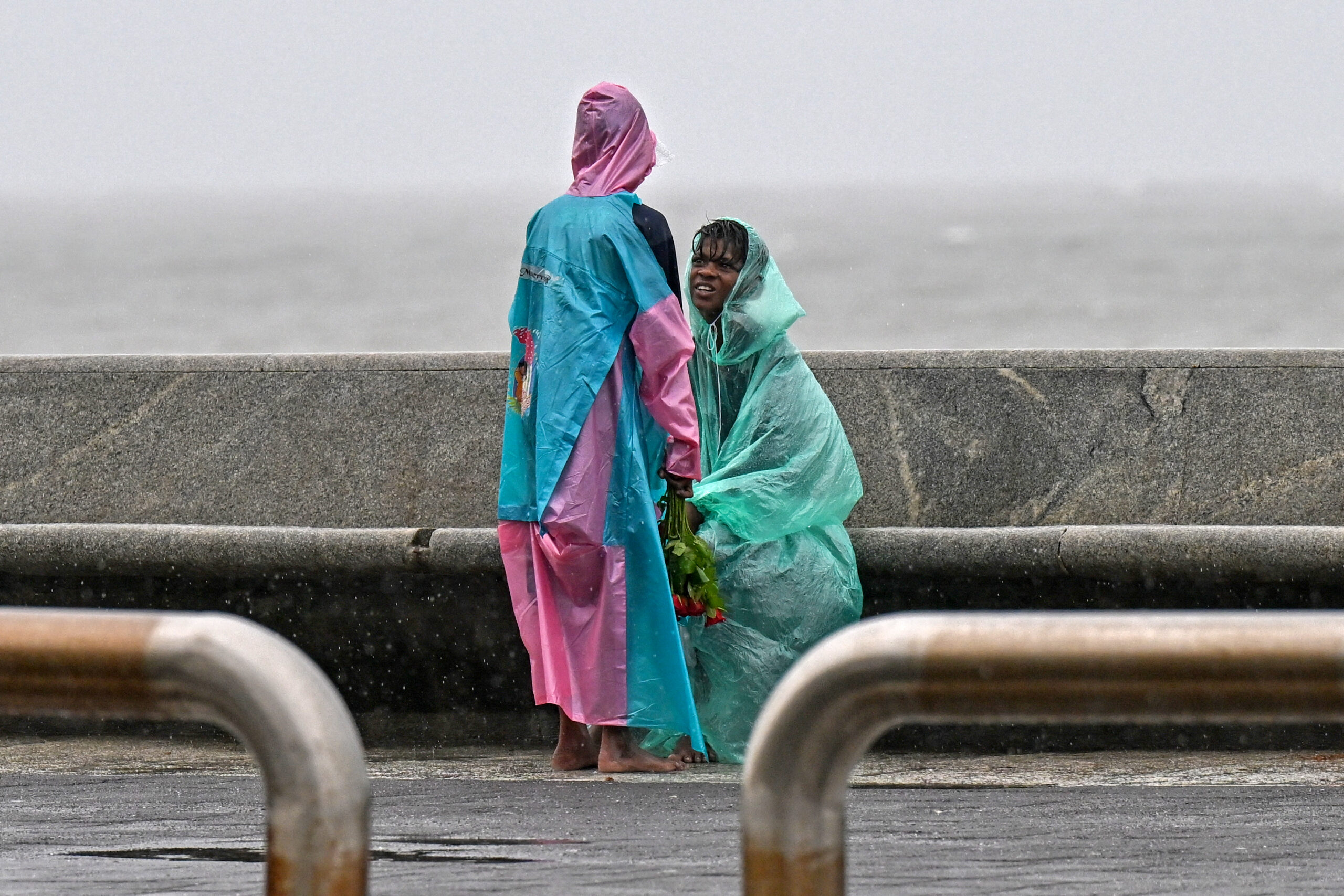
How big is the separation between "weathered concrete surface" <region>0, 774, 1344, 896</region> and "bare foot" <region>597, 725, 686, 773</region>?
0.55 m

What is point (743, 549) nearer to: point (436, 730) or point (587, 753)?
point (587, 753)

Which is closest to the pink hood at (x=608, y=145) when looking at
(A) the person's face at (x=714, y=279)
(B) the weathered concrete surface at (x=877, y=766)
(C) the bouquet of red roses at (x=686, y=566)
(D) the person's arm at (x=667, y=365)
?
(D) the person's arm at (x=667, y=365)

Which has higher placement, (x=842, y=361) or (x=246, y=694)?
(x=246, y=694)

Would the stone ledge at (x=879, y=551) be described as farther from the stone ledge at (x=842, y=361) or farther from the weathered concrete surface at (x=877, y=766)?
the stone ledge at (x=842, y=361)

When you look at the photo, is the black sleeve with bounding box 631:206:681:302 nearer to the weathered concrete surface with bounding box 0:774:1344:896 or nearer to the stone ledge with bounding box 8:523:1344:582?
the stone ledge with bounding box 8:523:1344:582

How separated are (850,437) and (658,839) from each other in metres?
3.88

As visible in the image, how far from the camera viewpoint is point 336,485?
319 inches

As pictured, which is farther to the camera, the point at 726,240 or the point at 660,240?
the point at 726,240

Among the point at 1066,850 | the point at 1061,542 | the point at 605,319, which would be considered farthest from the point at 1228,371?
the point at 1066,850

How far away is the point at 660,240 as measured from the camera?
5770 millimetres

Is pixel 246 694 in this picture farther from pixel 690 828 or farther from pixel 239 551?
pixel 239 551

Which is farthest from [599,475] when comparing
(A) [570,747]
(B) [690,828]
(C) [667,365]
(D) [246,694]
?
(D) [246,694]

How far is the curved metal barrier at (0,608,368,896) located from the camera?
5.62 ft

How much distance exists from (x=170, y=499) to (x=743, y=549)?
307 centimetres
